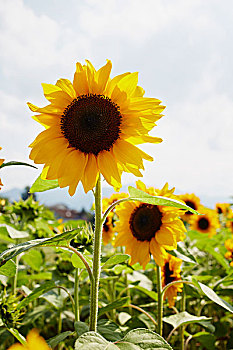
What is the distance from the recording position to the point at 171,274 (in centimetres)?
169

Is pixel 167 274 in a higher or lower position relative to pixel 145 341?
higher

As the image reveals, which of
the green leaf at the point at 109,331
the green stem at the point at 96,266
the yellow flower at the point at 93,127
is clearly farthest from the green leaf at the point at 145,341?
the yellow flower at the point at 93,127

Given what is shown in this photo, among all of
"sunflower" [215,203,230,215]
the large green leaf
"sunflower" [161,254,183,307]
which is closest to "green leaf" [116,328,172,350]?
the large green leaf

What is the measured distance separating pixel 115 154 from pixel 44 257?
1.70 m

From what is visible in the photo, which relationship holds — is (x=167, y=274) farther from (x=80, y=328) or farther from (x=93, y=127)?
(x=93, y=127)

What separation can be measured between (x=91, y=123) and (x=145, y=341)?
22.4 inches

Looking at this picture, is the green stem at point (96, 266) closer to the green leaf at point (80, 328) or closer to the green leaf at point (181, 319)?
the green leaf at point (80, 328)

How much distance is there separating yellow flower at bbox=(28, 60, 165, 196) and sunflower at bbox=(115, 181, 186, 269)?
448 mm

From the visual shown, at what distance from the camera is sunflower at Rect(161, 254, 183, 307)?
5.28 ft

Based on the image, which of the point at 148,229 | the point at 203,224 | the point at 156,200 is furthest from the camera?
the point at 203,224

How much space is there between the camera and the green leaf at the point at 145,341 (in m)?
0.83

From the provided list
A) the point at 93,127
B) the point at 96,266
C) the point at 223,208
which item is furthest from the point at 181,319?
the point at 223,208

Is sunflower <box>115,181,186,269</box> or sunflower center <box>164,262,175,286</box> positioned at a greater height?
sunflower <box>115,181,186,269</box>

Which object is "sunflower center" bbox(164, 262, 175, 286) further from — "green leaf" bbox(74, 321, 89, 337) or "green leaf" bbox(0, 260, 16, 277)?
"green leaf" bbox(0, 260, 16, 277)
